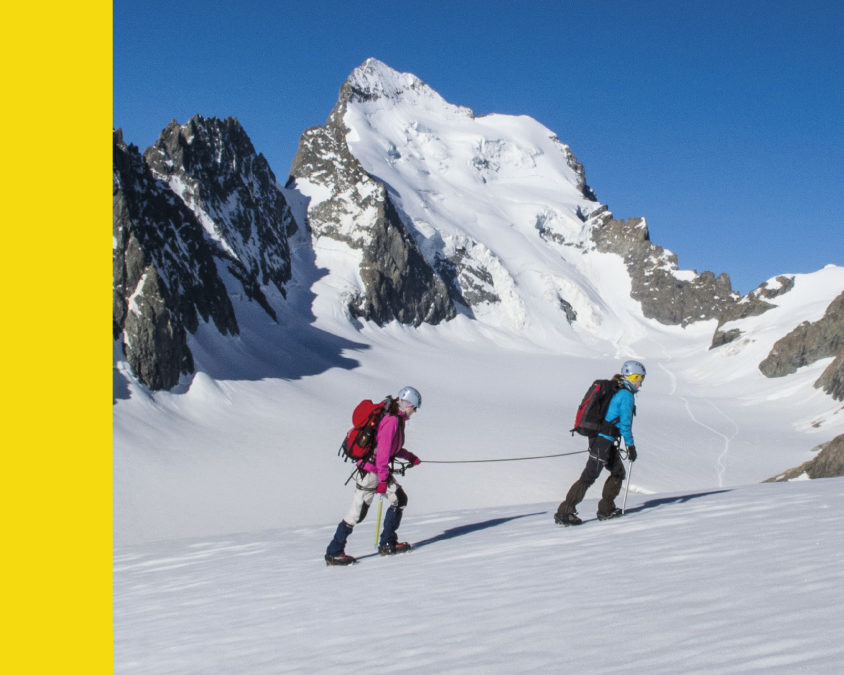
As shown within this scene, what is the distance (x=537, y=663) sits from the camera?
3895 mm

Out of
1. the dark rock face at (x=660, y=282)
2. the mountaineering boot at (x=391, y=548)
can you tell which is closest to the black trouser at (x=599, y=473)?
the mountaineering boot at (x=391, y=548)

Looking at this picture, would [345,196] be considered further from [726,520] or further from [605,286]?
[726,520]

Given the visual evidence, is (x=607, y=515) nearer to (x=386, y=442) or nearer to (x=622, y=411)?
(x=622, y=411)

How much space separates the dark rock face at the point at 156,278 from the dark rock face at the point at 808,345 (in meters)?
55.8

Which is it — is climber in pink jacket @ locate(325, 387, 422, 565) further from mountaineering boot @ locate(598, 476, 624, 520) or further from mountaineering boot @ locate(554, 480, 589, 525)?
mountaineering boot @ locate(598, 476, 624, 520)

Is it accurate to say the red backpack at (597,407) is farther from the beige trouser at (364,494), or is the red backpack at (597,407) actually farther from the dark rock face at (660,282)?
the dark rock face at (660,282)

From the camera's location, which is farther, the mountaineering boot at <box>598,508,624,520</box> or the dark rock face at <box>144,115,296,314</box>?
the dark rock face at <box>144,115,296,314</box>

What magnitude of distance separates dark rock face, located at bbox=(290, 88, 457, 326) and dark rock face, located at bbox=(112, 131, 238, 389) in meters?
30.6

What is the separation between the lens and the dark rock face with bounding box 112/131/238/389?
41.8 meters

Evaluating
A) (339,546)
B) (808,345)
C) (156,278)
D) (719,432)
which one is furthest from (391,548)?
(808,345)

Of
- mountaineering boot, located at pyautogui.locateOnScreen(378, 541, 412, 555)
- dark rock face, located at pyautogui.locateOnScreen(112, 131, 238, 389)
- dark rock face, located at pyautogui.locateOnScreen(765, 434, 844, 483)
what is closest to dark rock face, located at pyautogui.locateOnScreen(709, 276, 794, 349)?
dark rock face, located at pyautogui.locateOnScreen(112, 131, 238, 389)

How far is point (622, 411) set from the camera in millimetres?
8352

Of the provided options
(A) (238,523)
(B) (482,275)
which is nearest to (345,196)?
(B) (482,275)

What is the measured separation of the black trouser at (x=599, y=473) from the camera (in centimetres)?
834
